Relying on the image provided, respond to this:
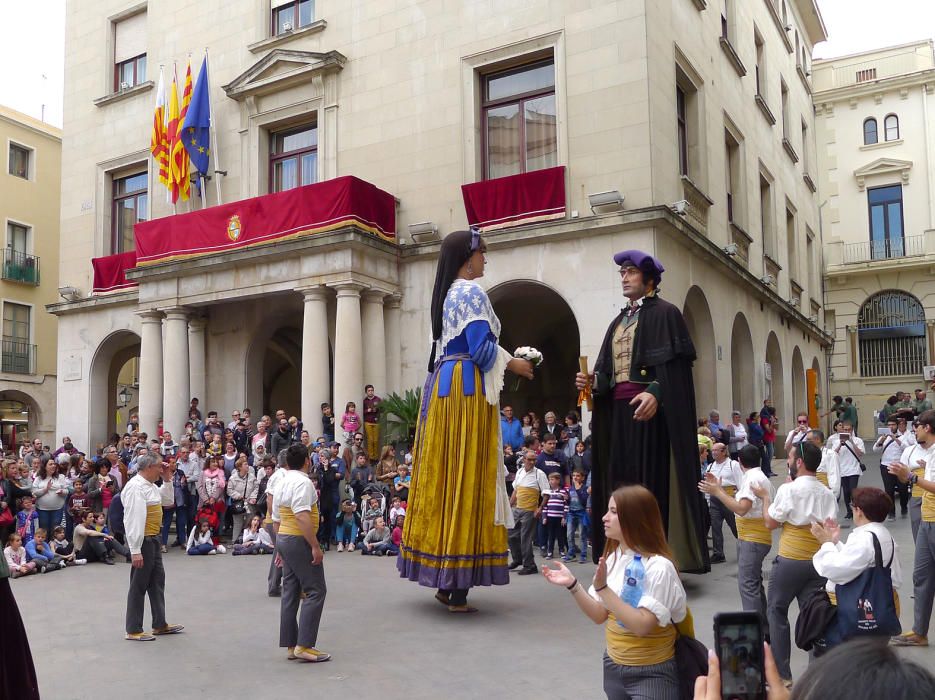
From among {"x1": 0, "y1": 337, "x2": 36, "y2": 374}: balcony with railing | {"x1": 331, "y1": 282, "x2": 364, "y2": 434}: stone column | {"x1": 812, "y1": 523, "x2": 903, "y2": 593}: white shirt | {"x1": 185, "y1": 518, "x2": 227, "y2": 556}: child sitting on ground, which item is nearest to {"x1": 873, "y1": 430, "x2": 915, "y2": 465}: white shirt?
{"x1": 812, "y1": 523, "x2": 903, "y2": 593}: white shirt

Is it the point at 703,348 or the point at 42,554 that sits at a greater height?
the point at 703,348

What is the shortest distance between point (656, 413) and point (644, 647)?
135 inches

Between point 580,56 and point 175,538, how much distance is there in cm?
1114

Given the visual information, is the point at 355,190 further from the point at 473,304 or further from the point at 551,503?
the point at 473,304

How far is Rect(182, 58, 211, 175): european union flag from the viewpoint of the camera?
19047 mm

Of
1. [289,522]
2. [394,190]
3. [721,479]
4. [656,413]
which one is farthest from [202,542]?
[656,413]

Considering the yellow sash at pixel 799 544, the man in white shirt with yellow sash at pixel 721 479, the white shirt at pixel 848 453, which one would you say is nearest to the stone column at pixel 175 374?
the man in white shirt with yellow sash at pixel 721 479

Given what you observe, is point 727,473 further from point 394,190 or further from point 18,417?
point 18,417

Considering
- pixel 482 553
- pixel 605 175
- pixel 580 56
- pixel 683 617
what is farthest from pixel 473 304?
pixel 580 56

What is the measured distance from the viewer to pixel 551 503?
10.9m

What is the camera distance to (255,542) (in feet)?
41.5

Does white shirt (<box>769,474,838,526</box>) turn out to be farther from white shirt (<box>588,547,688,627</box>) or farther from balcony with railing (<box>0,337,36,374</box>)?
balcony with railing (<box>0,337,36,374</box>)

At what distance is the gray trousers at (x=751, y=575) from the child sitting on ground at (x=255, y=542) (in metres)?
8.17

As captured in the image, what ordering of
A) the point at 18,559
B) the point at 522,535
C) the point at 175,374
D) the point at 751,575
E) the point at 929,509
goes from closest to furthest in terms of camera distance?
the point at 751,575, the point at 929,509, the point at 522,535, the point at 18,559, the point at 175,374
